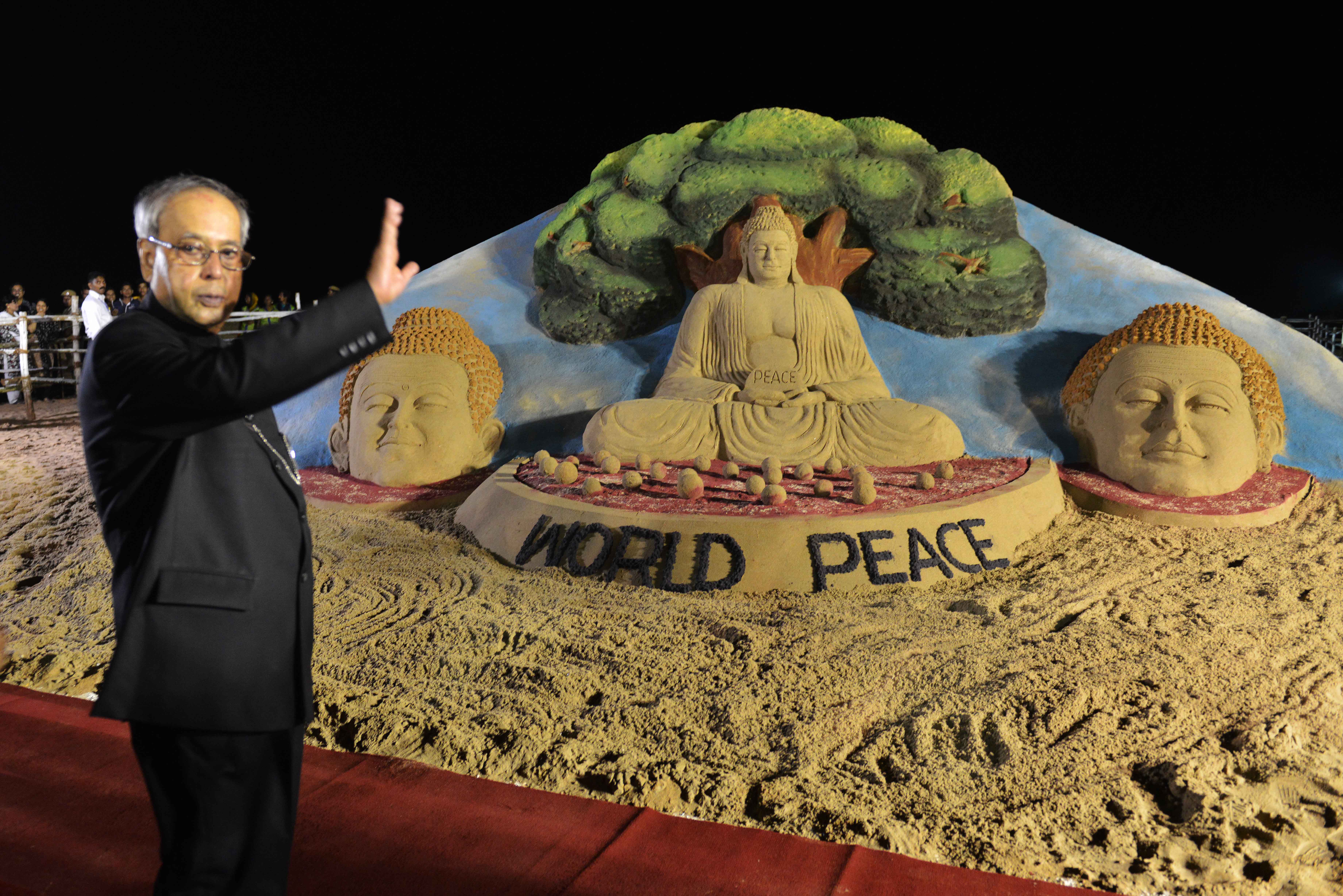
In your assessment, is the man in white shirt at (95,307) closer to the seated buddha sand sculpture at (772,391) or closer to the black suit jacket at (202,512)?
the seated buddha sand sculpture at (772,391)

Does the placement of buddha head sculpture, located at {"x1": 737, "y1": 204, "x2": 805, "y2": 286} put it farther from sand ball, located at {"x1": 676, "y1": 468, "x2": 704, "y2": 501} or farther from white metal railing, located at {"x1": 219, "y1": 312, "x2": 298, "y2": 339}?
white metal railing, located at {"x1": 219, "y1": 312, "x2": 298, "y2": 339}

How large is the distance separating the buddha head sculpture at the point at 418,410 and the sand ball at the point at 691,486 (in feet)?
5.08

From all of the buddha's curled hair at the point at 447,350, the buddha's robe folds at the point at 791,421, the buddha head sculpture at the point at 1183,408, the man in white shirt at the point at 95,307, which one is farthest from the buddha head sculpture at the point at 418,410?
the buddha head sculpture at the point at 1183,408

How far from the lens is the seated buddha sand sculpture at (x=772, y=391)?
4582mm

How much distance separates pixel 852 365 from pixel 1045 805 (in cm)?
352

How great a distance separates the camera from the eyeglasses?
1161 millimetres

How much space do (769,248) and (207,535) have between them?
4.43 m

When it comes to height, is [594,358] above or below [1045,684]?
above

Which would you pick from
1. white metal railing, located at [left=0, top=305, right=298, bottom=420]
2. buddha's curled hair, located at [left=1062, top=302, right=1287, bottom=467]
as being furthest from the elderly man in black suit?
white metal railing, located at [left=0, top=305, right=298, bottom=420]

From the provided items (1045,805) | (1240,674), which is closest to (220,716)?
(1045,805)

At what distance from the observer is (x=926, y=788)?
2014 millimetres

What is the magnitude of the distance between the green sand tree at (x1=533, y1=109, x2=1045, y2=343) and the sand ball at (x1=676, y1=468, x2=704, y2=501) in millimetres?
2329

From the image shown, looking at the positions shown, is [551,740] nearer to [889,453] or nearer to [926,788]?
[926,788]

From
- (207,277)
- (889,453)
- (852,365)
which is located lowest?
(889,453)
